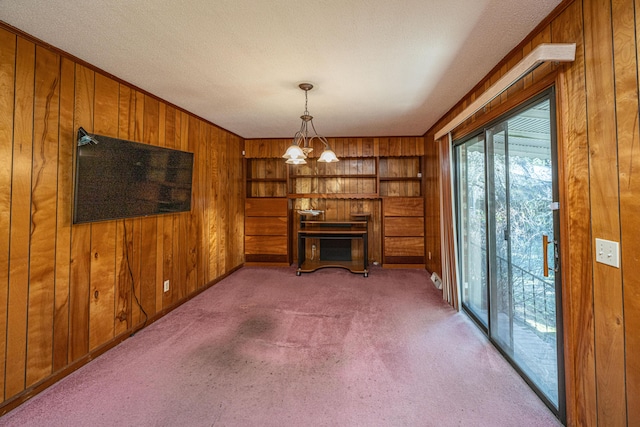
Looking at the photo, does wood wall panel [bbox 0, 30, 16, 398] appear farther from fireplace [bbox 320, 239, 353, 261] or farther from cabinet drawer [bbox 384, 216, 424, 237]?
cabinet drawer [bbox 384, 216, 424, 237]

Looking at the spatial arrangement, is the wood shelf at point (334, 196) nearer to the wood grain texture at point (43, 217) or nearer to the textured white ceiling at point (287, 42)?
the textured white ceiling at point (287, 42)

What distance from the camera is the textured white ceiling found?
150cm

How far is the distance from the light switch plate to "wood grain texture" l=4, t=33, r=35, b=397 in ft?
10.7

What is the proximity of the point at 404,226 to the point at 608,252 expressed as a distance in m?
3.54

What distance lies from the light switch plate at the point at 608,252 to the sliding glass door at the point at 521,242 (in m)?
0.27

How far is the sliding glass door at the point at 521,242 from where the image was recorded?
1.66 metres

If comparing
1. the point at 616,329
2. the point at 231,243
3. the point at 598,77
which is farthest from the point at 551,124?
the point at 231,243

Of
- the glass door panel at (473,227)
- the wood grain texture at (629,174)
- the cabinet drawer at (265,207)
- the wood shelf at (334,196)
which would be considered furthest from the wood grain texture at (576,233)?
the cabinet drawer at (265,207)

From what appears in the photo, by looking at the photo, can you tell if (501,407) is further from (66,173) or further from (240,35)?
(66,173)

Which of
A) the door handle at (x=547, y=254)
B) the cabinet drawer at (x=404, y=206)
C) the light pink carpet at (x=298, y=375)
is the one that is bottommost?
the light pink carpet at (x=298, y=375)

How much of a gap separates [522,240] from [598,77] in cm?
110

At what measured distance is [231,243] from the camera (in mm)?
4543

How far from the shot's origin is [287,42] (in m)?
1.83

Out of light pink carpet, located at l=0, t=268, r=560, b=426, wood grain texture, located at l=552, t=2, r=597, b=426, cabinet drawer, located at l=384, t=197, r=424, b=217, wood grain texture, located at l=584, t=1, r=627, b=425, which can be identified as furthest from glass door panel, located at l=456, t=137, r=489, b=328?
cabinet drawer, located at l=384, t=197, r=424, b=217
